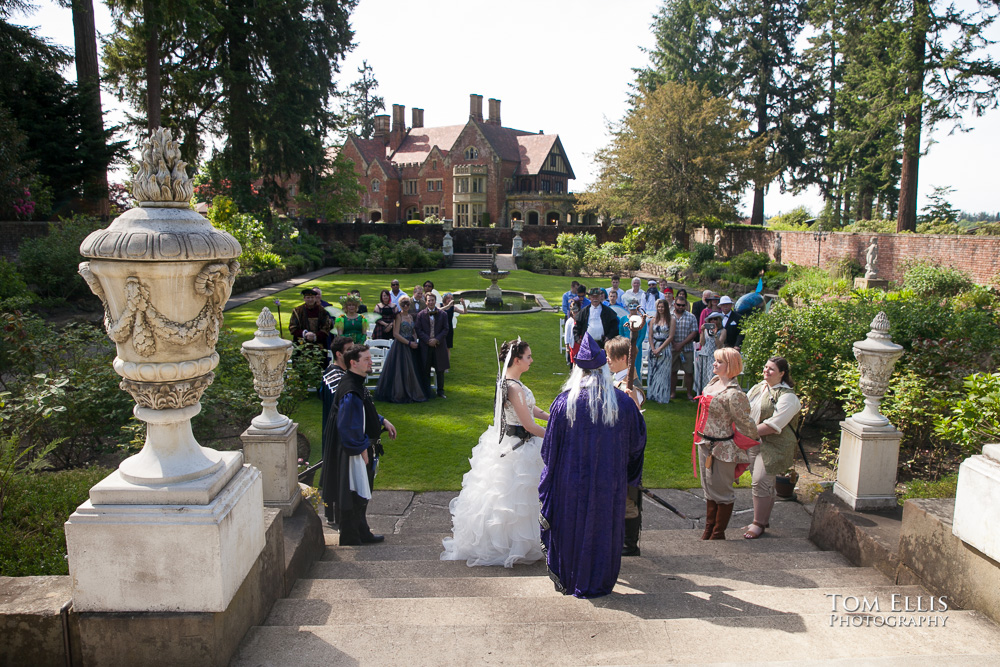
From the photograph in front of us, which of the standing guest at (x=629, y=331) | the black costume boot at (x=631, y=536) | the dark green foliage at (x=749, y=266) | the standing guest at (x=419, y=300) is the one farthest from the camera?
the dark green foliage at (x=749, y=266)

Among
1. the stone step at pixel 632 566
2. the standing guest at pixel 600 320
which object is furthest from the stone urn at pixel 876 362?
the standing guest at pixel 600 320

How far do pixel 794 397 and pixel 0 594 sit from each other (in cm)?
498

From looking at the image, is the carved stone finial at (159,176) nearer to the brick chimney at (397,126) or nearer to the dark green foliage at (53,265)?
the dark green foliage at (53,265)

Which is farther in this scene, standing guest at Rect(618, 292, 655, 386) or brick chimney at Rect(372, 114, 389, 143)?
brick chimney at Rect(372, 114, 389, 143)

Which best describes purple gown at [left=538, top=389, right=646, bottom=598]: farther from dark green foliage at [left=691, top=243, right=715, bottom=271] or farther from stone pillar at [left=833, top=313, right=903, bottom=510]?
dark green foliage at [left=691, top=243, right=715, bottom=271]

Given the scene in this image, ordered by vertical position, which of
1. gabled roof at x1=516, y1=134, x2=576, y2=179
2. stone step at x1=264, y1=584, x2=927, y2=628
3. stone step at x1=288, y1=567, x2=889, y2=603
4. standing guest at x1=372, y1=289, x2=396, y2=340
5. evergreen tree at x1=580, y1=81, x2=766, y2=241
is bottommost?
stone step at x1=288, y1=567, x2=889, y2=603

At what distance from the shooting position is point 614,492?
3656 millimetres

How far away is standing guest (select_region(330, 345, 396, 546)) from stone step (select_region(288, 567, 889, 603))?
1.11m

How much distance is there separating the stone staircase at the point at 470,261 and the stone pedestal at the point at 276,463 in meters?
28.2

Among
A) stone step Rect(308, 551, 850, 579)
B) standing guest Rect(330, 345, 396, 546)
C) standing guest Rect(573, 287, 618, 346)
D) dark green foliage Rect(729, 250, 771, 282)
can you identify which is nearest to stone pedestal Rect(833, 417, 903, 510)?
stone step Rect(308, 551, 850, 579)

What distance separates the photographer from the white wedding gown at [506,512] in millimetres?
4324

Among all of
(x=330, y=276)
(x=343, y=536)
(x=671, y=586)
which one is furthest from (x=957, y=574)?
(x=330, y=276)

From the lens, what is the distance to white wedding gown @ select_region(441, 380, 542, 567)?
432 cm

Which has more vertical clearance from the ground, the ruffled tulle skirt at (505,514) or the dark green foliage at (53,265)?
the dark green foliage at (53,265)
